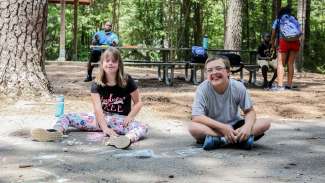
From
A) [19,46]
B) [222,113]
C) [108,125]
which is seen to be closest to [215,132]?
[222,113]

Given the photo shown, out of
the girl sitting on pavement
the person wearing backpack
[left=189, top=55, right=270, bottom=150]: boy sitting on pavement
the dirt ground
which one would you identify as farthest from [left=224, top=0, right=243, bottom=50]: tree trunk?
[left=189, top=55, right=270, bottom=150]: boy sitting on pavement

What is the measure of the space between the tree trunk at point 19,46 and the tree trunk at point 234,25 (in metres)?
8.13

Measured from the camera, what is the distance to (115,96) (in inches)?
219

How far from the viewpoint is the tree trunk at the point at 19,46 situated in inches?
291

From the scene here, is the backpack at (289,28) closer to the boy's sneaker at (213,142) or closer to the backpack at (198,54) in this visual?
the backpack at (198,54)

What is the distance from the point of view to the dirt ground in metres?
3.88

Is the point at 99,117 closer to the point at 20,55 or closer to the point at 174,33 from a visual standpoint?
the point at 20,55

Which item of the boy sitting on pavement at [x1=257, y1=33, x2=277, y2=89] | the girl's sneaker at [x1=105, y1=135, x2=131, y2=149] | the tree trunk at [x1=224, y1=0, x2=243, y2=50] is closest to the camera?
the girl's sneaker at [x1=105, y1=135, x2=131, y2=149]

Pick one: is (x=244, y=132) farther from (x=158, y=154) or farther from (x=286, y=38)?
(x=286, y=38)

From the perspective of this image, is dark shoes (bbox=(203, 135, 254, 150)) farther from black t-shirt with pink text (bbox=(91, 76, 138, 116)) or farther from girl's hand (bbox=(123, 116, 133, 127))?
black t-shirt with pink text (bbox=(91, 76, 138, 116))

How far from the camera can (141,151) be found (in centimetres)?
473

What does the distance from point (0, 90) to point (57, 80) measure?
4.24m

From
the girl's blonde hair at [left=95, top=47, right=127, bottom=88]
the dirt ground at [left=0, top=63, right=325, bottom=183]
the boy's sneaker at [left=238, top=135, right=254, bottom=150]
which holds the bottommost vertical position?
the dirt ground at [left=0, top=63, right=325, bottom=183]

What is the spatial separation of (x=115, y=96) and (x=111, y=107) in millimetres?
122
